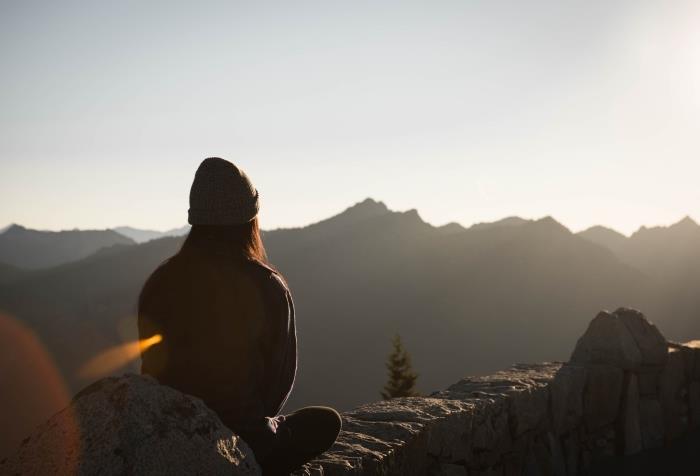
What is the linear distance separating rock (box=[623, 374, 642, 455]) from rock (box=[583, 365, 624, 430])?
0.10 metres

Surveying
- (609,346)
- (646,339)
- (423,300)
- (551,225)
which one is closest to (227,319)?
(609,346)

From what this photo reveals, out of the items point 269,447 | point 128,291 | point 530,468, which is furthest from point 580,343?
point 128,291

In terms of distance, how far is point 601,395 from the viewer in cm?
617

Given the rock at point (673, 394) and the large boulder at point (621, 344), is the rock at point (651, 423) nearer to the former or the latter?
the rock at point (673, 394)

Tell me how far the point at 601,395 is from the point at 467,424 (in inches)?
104

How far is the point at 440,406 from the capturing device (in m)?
4.49

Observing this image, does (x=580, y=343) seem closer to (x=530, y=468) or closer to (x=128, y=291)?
(x=530, y=468)

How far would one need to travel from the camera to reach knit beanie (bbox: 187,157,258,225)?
98.0 inches

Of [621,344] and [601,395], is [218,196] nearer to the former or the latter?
[601,395]

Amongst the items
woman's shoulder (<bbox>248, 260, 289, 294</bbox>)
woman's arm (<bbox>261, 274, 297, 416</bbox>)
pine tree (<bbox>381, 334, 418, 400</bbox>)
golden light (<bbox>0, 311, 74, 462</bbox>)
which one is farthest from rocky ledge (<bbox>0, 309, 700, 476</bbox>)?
golden light (<bbox>0, 311, 74, 462</bbox>)

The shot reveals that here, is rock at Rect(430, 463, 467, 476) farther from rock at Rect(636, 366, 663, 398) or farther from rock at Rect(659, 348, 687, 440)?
rock at Rect(659, 348, 687, 440)

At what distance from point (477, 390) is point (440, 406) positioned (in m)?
0.85

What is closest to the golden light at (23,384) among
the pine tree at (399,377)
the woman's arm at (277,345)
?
the pine tree at (399,377)

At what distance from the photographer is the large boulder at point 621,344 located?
254 inches
